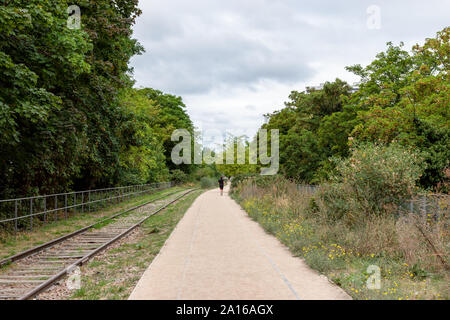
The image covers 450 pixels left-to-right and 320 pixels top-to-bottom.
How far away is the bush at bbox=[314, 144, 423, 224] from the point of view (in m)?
10.7

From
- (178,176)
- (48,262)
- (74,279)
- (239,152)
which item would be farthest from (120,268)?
(239,152)

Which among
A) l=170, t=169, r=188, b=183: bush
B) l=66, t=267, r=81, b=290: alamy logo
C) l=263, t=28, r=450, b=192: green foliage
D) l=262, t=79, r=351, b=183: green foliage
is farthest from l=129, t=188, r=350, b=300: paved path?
l=170, t=169, r=188, b=183: bush

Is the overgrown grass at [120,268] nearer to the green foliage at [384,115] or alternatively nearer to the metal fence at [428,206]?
the metal fence at [428,206]

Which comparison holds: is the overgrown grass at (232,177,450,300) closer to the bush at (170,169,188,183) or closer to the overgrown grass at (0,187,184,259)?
the overgrown grass at (0,187,184,259)

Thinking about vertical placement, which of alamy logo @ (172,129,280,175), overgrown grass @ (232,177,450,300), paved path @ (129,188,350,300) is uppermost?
alamy logo @ (172,129,280,175)

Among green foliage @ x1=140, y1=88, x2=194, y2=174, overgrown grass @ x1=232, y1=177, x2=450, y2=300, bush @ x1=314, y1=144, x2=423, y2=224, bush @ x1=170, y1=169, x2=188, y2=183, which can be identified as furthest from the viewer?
bush @ x1=170, y1=169, x2=188, y2=183

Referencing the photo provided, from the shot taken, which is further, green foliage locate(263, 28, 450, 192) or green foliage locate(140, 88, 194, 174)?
green foliage locate(140, 88, 194, 174)

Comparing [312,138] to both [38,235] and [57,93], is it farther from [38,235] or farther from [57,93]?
[38,235]

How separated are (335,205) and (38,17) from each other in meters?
10.5

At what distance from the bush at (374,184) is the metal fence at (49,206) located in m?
10.8

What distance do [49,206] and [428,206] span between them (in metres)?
15.1

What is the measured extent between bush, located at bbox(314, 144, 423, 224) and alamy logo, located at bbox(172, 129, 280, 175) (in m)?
18.7

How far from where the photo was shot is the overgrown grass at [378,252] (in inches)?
247

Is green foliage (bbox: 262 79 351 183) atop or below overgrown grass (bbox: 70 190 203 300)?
atop
